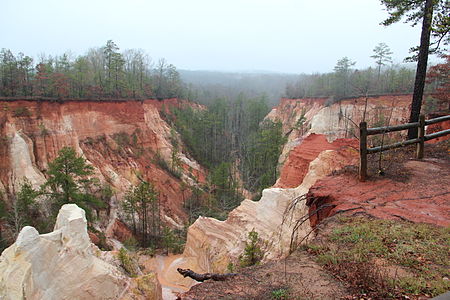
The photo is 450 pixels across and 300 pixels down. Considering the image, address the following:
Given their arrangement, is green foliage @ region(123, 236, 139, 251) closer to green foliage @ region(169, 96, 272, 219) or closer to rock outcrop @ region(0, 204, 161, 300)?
green foliage @ region(169, 96, 272, 219)

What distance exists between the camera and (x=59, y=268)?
7480mm

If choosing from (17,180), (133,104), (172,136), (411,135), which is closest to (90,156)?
(17,180)

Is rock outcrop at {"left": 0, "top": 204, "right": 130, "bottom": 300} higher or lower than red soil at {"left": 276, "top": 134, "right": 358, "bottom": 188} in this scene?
lower

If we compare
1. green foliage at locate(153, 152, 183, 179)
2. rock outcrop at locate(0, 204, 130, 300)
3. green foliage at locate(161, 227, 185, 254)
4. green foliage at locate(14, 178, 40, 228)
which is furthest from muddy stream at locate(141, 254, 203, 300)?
green foliage at locate(153, 152, 183, 179)

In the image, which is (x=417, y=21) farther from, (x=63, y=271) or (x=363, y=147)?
(x=63, y=271)

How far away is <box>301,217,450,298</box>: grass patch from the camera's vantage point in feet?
9.16

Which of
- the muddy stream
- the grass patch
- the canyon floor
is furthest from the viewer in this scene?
the muddy stream


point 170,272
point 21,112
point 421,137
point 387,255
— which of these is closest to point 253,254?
point 421,137

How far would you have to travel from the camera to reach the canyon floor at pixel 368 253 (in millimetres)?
2896

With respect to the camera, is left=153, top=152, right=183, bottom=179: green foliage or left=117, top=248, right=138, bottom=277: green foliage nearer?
left=117, top=248, right=138, bottom=277: green foliage

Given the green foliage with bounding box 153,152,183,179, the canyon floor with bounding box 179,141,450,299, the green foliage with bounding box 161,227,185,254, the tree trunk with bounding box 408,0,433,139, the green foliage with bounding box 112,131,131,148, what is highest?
the tree trunk with bounding box 408,0,433,139

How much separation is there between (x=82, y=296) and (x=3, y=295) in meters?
1.72

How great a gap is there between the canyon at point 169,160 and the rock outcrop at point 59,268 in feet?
0.38

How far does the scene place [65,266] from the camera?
756 cm
